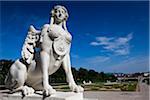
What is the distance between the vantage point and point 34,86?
6.23 m

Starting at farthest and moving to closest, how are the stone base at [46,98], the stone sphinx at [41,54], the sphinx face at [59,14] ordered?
1. the sphinx face at [59,14]
2. the stone sphinx at [41,54]
3. the stone base at [46,98]

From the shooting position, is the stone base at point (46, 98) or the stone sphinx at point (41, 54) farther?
the stone sphinx at point (41, 54)

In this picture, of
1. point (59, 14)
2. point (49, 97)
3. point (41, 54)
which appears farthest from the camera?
point (59, 14)

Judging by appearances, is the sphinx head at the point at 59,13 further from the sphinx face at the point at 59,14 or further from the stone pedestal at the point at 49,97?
the stone pedestal at the point at 49,97

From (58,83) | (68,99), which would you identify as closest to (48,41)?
(68,99)

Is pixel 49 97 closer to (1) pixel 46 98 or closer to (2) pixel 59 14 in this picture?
(1) pixel 46 98

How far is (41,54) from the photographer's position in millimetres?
5844

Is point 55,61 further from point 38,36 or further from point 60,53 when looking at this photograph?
point 38,36

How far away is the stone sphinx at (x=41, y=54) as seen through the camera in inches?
231

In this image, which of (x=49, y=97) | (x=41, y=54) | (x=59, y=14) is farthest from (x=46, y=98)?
(x=59, y=14)

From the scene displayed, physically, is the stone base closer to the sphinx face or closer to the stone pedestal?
the stone pedestal

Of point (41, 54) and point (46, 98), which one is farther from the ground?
point (41, 54)

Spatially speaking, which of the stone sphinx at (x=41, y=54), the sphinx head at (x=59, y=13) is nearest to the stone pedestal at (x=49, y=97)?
the stone sphinx at (x=41, y=54)

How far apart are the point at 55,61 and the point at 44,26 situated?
75cm
